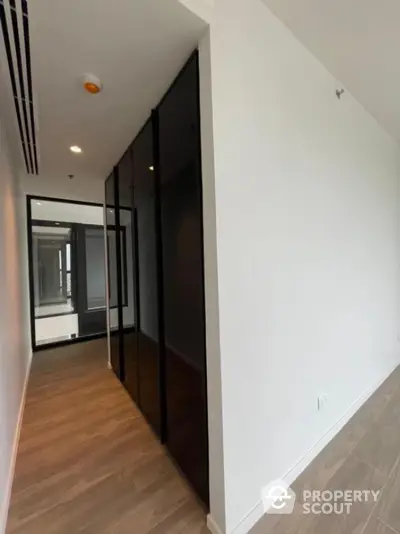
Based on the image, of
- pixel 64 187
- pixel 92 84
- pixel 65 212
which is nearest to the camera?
pixel 92 84

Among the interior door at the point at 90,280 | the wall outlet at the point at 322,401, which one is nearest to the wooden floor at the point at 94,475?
the wall outlet at the point at 322,401

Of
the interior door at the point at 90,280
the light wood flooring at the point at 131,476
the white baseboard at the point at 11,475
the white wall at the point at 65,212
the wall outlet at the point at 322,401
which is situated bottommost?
the light wood flooring at the point at 131,476

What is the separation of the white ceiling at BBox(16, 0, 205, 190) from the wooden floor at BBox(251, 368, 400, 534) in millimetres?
2659

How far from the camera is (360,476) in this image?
173 cm

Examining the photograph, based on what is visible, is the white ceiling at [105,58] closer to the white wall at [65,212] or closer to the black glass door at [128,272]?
the black glass door at [128,272]

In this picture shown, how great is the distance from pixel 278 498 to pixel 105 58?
2.78m

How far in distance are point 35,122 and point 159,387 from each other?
2363mm

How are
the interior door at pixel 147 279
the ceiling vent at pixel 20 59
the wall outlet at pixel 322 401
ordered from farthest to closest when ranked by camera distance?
1. the interior door at pixel 147 279
2. the wall outlet at pixel 322 401
3. the ceiling vent at pixel 20 59

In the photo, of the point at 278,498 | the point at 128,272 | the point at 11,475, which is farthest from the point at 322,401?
the point at 11,475

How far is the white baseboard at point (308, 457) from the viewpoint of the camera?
1.40m

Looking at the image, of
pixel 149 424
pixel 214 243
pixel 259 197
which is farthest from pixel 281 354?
pixel 149 424

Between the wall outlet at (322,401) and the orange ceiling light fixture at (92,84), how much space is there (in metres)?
2.65

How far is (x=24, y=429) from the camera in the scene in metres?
2.35

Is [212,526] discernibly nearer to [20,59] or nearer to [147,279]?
[147,279]
